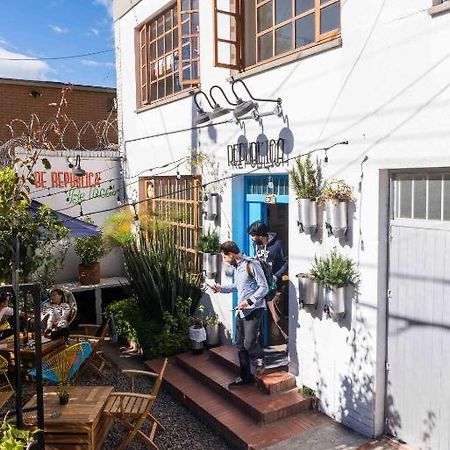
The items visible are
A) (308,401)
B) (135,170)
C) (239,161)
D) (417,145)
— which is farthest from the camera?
(135,170)

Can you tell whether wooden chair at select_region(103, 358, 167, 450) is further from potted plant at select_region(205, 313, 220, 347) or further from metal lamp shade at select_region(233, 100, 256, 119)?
metal lamp shade at select_region(233, 100, 256, 119)

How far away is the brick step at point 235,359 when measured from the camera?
6.36m

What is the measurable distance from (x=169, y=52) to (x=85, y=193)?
362 cm

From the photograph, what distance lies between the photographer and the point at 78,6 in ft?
56.5

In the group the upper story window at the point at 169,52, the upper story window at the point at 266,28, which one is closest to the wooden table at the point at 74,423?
the upper story window at the point at 266,28

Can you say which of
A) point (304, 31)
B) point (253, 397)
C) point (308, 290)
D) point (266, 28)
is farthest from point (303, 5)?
point (253, 397)

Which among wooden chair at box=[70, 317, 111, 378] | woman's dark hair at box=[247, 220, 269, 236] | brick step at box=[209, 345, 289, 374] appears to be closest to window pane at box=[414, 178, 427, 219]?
woman's dark hair at box=[247, 220, 269, 236]

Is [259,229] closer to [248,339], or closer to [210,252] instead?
[210,252]

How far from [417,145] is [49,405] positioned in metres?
4.47

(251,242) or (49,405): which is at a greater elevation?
(251,242)

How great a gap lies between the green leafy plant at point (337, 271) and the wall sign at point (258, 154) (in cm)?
143

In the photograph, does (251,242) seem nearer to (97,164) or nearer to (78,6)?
(97,164)

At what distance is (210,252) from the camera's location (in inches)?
299

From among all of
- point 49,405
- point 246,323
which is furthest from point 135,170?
point 49,405
